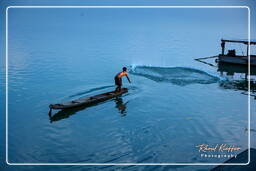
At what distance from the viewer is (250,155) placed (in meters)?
10.9

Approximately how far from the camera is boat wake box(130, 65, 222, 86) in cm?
2364

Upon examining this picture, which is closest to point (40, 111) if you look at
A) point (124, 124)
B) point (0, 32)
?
point (124, 124)

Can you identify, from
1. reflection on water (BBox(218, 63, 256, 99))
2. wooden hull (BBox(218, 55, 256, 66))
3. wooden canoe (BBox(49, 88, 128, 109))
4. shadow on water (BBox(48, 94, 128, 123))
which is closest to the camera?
wooden canoe (BBox(49, 88, 128, 109))

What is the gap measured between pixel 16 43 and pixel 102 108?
30335 mm

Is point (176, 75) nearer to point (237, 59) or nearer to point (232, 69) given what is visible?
point (232, 69)

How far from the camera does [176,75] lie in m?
25.2

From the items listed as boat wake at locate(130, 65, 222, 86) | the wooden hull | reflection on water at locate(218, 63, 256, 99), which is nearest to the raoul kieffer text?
reflection on water at locate(218, 63, 256, 99)

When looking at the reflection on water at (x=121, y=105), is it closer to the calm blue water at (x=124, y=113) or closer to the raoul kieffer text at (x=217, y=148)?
the calm blue water at (x=124, y=113)

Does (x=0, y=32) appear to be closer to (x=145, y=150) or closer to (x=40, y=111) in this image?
(x=40, y=111)

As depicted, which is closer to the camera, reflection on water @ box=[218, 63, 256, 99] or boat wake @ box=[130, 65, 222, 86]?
reflection on water @ box=[218, 63, 256, 99]

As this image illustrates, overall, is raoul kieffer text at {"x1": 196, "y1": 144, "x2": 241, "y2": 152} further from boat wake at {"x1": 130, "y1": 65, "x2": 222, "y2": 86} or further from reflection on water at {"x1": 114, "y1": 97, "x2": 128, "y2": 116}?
boat wake at {"x1": 130, "y1": 65, "x2": 222, "y2": 86}

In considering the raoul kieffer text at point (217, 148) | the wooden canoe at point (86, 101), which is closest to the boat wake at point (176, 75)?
the wooden canoe at point (86, 101)

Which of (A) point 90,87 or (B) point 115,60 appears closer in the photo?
(A) point 90,87

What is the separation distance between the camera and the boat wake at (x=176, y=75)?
77.6 feet
